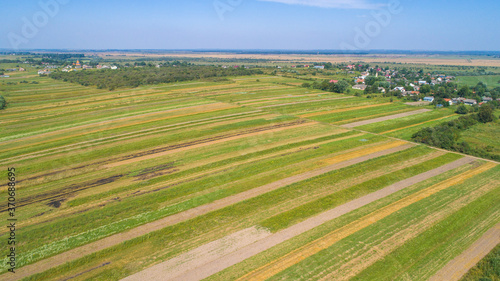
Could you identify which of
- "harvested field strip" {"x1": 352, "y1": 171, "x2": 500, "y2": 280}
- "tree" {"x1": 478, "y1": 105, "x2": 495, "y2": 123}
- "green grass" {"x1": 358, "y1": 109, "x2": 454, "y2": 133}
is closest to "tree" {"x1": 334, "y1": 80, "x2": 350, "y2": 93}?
"green grass" {"x1": 358, "y1": 109, "x2": 454, "y2": 133}

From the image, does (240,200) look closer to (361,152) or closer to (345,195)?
(345,195)

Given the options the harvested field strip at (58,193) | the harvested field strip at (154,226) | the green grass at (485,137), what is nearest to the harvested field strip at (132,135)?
the harvested field strip at (58,193)

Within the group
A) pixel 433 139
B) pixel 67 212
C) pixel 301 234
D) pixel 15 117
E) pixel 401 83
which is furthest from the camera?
pixel 401 83

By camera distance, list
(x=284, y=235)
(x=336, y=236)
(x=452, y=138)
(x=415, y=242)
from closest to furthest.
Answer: (x=415, y=242) → (x=336, y=236) → (x=284, y=235) → (x=452, y=138)

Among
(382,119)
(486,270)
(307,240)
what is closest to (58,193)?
(307,240)

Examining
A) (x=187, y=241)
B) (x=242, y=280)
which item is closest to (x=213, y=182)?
(x=187, y=241)

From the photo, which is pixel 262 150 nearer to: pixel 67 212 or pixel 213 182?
pixel 213 182
